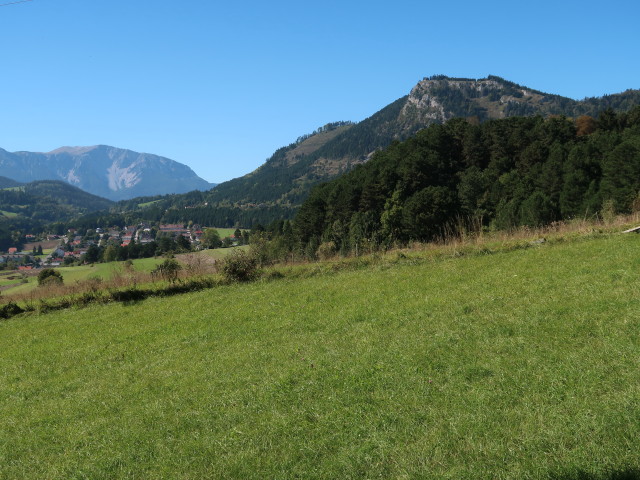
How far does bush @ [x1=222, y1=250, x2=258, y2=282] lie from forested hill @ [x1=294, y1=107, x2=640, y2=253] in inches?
1083

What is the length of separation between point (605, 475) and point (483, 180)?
6549 cm

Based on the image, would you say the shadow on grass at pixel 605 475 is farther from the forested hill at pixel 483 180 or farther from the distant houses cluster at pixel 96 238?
the distant houses cluster at pixel 96 238

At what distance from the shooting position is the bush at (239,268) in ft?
53.4

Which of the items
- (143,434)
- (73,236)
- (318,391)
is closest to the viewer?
(143,434)

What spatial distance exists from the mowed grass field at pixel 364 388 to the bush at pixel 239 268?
15.5 feet

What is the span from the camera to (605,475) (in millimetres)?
3662

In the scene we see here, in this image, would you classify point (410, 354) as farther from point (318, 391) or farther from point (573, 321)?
point (573, 321)

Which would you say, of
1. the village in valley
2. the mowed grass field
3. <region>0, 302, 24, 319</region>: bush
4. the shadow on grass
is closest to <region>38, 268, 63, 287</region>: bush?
<region>0, 302, 24, 319</region>: bush

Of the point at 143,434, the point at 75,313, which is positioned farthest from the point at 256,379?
the point at 75,313

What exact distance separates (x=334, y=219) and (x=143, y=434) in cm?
5527

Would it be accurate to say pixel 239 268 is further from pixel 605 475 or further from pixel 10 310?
pixel 605 475

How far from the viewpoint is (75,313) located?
1500cm

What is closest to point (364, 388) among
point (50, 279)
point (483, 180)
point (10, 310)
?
point (10, 310)

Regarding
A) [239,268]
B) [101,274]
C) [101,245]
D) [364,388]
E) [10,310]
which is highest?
[239,268]
